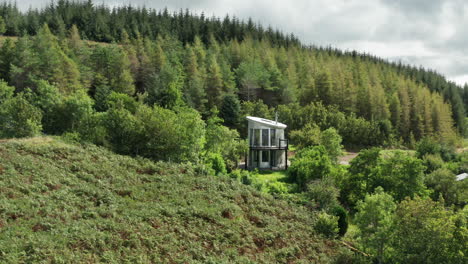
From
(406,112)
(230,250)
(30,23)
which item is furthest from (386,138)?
Answer: (30,23)

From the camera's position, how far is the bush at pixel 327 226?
20672 millimetres

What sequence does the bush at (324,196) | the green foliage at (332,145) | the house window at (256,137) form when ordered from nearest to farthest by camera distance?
the bush at (324,196), the house window at (256,137), the green foliage at (332,145)

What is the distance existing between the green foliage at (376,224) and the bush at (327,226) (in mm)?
1551

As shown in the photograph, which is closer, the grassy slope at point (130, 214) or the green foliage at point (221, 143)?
the grassy slope at point (130, 214)

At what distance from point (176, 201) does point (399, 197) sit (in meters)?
16.5

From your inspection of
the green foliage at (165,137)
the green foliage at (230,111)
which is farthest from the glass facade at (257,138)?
the green foliage at (230,111)

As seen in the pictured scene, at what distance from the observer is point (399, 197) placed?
26.9 metres

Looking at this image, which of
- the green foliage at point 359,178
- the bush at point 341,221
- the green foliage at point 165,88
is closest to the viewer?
the bush at point 341,221

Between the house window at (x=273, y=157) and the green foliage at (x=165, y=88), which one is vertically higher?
the green foliage at (x=165, y=88)

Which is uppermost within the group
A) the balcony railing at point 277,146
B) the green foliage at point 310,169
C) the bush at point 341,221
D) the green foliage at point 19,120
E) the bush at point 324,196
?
the green foliage at point 19,120

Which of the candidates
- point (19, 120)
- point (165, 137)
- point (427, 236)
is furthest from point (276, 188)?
point (19, 120)

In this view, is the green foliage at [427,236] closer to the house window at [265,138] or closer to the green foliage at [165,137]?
the green foliage at [165,137]

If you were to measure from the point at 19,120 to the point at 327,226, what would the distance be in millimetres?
20588

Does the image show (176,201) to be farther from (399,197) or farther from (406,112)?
(406,112)
